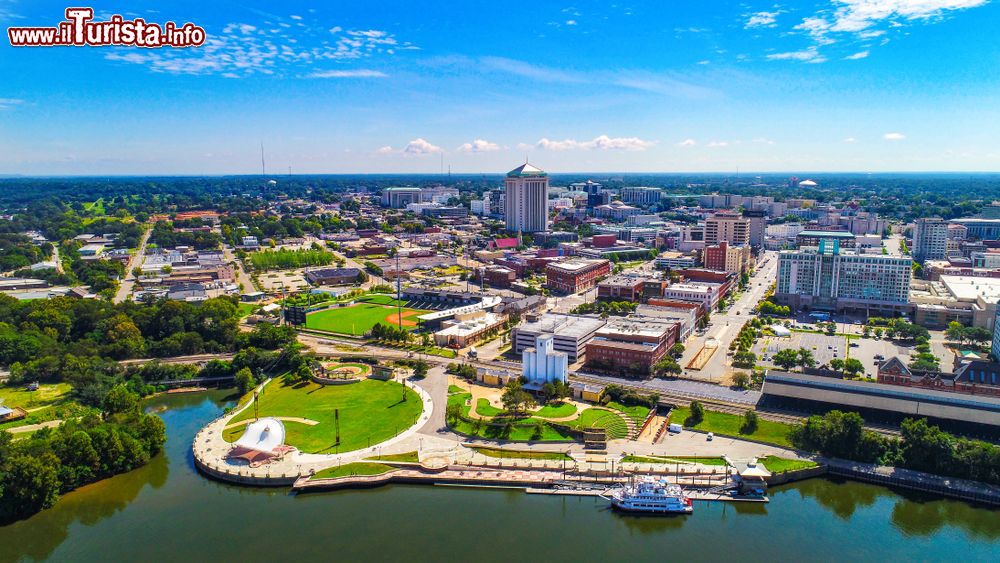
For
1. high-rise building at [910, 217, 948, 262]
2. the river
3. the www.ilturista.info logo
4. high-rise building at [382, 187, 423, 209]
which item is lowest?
the river

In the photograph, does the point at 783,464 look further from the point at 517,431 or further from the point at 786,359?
the point at 786,359

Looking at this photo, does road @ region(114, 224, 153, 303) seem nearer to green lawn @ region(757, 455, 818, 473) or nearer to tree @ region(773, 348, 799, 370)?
tree @ region(773, 348, 799, 370)

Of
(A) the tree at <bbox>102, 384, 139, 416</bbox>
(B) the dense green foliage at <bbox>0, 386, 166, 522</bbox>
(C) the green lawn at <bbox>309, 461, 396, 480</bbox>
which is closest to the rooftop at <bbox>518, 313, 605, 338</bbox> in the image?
(C) the green lawn at <bbox>309, 461, 396, 480</bbox>

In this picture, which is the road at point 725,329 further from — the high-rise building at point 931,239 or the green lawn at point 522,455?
the high-rise building at point 931,239

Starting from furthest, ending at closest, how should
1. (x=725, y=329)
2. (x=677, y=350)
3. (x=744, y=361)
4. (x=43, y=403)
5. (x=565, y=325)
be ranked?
1. (x=725, y=329)
2. (x=565, y=325)
3. (x=677, y=350)
4. (x=744, y=361)
5. (x=43, y=403)

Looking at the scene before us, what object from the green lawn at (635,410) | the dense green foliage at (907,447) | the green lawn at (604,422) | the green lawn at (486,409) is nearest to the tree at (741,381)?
the green lawn at (635,410)

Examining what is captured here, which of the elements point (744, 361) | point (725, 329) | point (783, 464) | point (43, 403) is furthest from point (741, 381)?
point (43, 403)
